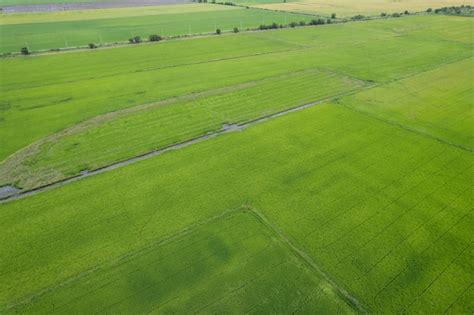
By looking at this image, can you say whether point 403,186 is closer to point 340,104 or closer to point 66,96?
point 340,104

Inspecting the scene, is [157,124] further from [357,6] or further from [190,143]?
[357,6]

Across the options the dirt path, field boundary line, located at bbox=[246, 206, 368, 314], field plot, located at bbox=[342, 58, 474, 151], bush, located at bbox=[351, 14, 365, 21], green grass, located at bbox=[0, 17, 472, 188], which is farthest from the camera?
bush, located at bbox=[351, 14, 365, 21]

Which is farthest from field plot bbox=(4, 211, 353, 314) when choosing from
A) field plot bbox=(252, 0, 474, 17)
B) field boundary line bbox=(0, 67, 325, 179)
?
field plot bbox=(252, 0, 474, 17)

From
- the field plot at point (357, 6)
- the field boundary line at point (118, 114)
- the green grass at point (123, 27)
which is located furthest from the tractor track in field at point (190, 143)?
the field plot at point (357, 6)

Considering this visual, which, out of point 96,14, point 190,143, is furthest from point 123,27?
point 190,143

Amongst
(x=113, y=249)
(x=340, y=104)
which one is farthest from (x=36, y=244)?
(x=340, y=104)

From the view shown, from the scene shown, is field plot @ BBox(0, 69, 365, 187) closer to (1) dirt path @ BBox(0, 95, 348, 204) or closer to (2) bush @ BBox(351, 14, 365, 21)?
(1) dirt path @ BBox(0, 95, 348, 204)
